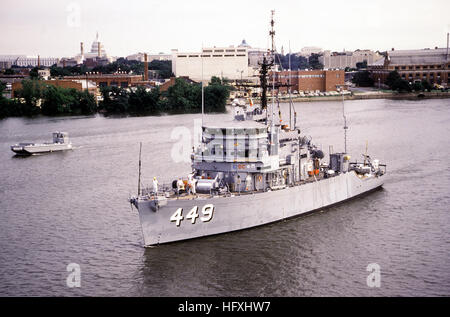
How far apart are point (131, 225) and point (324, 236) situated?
707cm

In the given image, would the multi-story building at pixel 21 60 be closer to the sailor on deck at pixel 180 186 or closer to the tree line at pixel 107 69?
the tree line at pixel 107 69

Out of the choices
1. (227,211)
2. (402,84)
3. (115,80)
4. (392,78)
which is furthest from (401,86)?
(227,211)

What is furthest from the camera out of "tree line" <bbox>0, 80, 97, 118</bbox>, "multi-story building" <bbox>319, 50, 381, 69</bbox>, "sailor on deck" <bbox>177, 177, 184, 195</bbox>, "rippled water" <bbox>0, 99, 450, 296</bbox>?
"multi-story building" <bbox>319, 50, 381, 69</bbox>

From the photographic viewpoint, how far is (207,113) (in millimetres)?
60156

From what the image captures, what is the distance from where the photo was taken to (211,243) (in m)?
18.7

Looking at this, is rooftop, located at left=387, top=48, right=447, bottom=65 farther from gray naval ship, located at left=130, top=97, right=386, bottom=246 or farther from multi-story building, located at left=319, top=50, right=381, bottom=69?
gray naval ship, located at left=130, top=97, right=386, bottom=246

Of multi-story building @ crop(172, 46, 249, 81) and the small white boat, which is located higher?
multi-story building @ crop(172, 46, 249, 81)

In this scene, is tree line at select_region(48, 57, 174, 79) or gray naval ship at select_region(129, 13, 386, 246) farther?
tree line at select_region(48, 57, 174, 79)

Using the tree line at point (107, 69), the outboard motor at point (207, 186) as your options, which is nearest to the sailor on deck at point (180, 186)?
the outboard motor at point (207, 186)

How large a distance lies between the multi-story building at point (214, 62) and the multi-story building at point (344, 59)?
178 ft

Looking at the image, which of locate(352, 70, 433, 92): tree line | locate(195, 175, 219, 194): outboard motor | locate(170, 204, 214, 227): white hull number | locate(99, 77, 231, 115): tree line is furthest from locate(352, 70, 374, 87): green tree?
locate(170, 204, 214, 227): white hull number

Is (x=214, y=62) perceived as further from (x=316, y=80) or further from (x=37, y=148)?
(x=37, y=148)

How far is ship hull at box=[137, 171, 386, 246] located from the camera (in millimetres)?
18047
